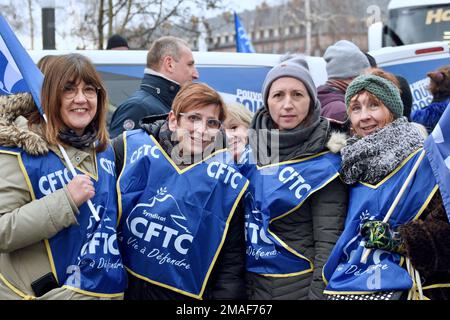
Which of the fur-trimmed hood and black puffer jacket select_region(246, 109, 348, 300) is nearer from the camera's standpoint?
the fur-trimmed hood

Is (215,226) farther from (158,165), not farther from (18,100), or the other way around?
(18,100)

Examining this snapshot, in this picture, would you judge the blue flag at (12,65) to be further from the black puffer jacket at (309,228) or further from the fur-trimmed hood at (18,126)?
the black puffer jacket at (309,228)

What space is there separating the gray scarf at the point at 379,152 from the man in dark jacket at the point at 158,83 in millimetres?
2247

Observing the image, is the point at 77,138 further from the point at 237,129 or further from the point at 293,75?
the point at 293,75

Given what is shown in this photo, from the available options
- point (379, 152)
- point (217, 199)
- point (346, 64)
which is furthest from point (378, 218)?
point (346, 64)

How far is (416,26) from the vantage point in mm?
12383

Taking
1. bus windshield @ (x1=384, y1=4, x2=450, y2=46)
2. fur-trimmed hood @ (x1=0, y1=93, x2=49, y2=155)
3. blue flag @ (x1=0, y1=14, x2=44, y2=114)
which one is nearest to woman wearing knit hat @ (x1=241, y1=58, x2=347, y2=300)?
fur-trimmed hood @ (x1=0, y1=93, x2=49, y2=155)

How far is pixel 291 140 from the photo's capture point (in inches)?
151

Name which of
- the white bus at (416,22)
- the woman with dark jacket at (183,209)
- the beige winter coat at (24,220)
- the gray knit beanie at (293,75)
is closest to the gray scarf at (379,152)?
the gray knit beanie at (293,75)

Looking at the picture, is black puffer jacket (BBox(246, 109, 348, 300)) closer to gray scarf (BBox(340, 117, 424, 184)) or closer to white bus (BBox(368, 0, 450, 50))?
gray scarf (BBox(340, 117, 424, 184))

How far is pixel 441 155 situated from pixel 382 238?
46cm

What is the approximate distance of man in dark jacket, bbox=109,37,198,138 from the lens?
5633mm

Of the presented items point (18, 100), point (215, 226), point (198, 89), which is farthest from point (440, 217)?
point (18, 100)
